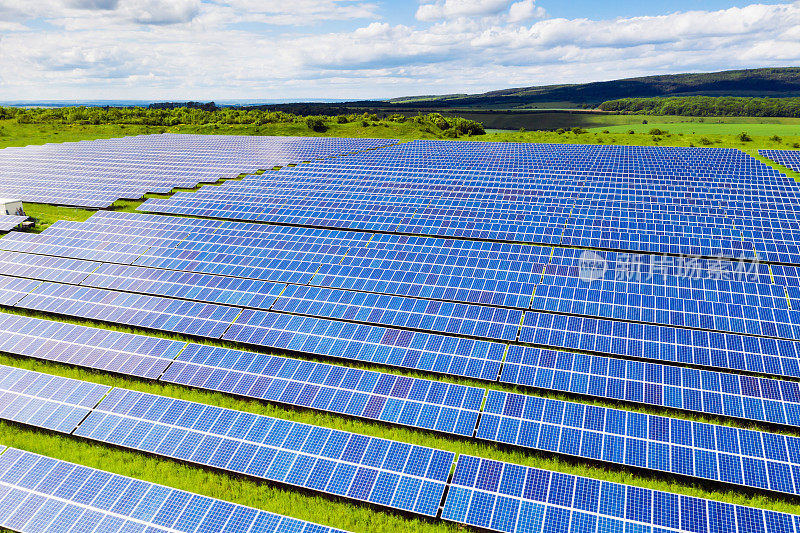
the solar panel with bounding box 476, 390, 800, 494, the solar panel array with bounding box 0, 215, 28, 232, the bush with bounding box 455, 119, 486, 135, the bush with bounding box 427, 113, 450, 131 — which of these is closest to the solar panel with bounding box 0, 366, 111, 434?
the solar panel with bounding box 476, 390, 800, 494

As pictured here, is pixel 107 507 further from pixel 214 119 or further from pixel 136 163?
pixel 214 119

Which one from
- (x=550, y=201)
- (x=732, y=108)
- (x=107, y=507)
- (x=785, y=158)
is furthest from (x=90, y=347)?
(x=732, y=108)

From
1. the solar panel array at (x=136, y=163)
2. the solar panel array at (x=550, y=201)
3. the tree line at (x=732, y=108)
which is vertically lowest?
the tree line at (x=732, y=108)

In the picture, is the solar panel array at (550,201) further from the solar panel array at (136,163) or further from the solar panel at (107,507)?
the solar panel at (107,507)

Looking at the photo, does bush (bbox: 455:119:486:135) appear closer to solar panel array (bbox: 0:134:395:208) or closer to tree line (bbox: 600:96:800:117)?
solar panel array (bbox: 0:134:395:208)

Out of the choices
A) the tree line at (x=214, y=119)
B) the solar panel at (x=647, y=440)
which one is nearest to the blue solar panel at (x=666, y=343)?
the solar panel at (x=647, y=440)

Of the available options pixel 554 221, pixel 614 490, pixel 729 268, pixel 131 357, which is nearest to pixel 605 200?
pixel 554 221

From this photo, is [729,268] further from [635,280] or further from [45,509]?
[45,509]
